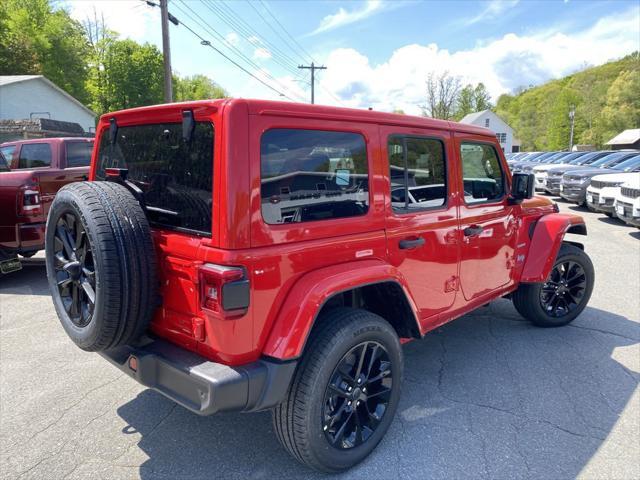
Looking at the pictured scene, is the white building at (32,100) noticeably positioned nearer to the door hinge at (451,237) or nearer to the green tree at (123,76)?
the green tree at (123,76)

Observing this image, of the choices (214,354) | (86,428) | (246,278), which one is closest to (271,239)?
(246,278)

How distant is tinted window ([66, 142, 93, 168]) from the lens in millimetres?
7129

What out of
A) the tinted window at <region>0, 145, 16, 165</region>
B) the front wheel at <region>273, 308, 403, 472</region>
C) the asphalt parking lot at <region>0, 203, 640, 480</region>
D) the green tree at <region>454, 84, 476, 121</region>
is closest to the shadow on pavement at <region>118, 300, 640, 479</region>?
the asphalt parking lot at <region>0, 203, 640, 480</region>

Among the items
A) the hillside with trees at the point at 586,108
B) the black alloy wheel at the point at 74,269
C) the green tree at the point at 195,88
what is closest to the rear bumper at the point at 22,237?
the black alloy wheel at the point at 74,269

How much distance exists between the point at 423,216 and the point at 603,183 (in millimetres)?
10229

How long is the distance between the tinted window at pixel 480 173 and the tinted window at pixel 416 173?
31cm

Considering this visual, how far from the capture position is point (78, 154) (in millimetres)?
7211

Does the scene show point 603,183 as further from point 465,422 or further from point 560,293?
point 465,422

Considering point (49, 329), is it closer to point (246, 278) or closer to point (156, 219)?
point (156, 219)

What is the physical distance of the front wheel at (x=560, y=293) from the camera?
4199 millimetres

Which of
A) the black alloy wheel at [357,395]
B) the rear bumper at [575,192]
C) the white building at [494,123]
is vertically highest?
the white building at [494,123]

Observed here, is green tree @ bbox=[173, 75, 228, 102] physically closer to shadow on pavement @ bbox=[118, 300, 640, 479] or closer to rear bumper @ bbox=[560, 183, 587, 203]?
rear bumper @ bbox=[560, 183, 587, 203]

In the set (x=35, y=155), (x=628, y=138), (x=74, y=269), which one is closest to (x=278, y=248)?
(x=74, y=269)

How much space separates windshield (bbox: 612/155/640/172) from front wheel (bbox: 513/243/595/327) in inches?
383
